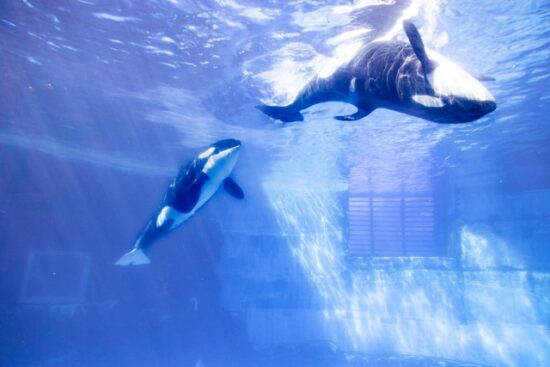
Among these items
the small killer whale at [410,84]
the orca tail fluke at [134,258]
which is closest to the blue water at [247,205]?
the orca tail fluke at [134,258]

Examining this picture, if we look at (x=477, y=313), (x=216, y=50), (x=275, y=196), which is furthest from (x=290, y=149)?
(x=477, y=313)

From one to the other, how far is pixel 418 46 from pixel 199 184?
4.03 metres

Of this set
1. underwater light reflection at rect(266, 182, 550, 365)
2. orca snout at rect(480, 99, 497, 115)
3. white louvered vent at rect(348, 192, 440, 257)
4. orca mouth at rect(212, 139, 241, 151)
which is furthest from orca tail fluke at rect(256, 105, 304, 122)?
white louvered vent at rect(348, 192, 440, 257)

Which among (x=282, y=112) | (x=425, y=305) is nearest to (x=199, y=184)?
(x=282, y=112)

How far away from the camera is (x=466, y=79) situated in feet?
9.37

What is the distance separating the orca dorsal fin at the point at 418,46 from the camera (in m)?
2.93

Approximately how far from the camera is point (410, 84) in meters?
3.30

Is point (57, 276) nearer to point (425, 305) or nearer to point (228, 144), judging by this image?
point (228, 144)

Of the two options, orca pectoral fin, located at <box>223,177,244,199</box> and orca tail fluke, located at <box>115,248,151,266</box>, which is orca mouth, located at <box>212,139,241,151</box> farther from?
orca tail fluke, located at <box>115,248,151,266</box>

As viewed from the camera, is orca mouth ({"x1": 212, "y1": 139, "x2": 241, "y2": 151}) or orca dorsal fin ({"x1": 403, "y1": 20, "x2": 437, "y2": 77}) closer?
orca dorsal fin ({"x1": 403, "y1": 20, "x2": 437, "y2": 77})

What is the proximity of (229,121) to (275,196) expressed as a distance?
49.0 ft

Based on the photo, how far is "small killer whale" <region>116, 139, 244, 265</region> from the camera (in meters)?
5.64

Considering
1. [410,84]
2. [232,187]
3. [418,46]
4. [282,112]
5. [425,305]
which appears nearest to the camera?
[418,46]

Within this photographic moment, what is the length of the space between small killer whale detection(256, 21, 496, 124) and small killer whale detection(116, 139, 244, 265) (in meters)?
1.89
